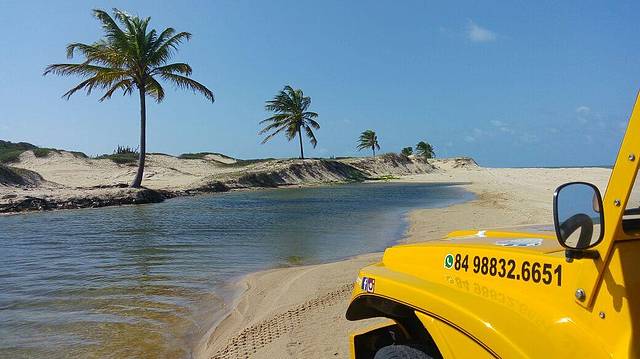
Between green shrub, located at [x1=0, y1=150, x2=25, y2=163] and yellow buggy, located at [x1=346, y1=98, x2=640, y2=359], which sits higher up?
green shrub, located at [x1=0, y1=150, x2=25, y2=163]

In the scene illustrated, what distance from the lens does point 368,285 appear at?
305 cm

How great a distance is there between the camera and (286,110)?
58406 millimetres

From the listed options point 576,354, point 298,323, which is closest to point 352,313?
point 576,354

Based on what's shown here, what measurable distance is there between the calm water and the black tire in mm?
3118

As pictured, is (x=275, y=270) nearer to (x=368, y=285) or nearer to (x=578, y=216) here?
(x=368, y=285)

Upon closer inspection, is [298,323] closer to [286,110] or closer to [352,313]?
[352,313]

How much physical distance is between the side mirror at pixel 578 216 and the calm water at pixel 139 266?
14.5 feet

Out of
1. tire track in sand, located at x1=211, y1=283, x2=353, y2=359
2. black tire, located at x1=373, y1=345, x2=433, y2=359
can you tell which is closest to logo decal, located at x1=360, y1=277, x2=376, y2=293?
black tire, located at x1=373, y1=345, x2=433, y2=359

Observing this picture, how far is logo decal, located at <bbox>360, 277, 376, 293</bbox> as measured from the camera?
2.99 meters

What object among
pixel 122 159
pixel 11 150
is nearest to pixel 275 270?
pixel 122 159

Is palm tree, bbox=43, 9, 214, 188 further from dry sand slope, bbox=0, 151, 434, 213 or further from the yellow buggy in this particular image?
the yellow buggy

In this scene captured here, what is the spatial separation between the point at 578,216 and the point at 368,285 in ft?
4.62

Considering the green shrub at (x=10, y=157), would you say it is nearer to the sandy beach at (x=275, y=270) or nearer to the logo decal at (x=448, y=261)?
the sandy beach at (x=275, y=270)

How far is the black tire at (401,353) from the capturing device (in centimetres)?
266
